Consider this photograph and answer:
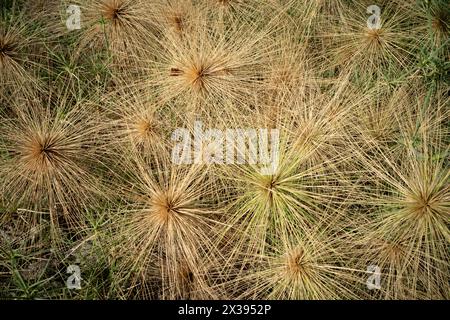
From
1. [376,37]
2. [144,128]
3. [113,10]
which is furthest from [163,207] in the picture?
[376,37]

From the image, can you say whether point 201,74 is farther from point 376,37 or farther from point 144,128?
point 376,37


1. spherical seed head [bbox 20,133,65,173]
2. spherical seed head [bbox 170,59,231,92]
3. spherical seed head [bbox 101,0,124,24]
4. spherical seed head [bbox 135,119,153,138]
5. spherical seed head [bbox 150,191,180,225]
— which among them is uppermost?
spherical seed head [bbox 101,0,124,24]

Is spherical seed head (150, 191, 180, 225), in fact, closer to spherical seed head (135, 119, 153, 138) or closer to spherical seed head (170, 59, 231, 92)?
spherical seed head (135, 119, 153, 138)

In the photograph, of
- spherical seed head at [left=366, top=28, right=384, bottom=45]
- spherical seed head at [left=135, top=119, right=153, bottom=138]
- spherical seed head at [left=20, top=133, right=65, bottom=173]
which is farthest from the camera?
spherical seed head at [left=366, top=28, right=384, bottom=45]

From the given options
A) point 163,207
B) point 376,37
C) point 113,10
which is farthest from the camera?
point 113,10

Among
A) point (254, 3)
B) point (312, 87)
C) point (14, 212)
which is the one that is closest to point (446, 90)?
point (312, 87)

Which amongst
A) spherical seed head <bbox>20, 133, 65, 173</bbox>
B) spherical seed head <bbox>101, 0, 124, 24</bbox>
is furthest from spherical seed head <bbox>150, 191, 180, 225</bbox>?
spherical seed head <bbox>101, 0, 124, 24</bbox>

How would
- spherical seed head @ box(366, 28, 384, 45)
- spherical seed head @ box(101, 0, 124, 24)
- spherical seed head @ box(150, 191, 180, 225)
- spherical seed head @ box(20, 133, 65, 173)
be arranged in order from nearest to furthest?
1. spherical seed head @ box(150, 191, 180, 225)
2. spherical seed head @ box(20, 133, 65, 173)
3. spherical seed head @ box(366, 28, 384, 45)
4. spherical seed head @ box(101, 0, 124, 24)

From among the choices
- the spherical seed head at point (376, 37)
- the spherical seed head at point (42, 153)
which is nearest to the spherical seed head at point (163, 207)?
the spherical seed head at point (42, 153)

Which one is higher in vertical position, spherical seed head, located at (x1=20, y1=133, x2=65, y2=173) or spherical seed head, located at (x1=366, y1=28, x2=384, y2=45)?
spherical seed head, located at (x1=366, y1=28, x2=384, y2=45)

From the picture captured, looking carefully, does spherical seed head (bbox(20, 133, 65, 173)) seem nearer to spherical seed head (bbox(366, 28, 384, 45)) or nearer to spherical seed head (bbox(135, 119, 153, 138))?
spherical seed head (bbox(135, 119, 153, 138))

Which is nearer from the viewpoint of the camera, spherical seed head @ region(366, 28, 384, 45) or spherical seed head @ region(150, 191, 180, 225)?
spherical seed head @ region(150, 191, 180, 225)

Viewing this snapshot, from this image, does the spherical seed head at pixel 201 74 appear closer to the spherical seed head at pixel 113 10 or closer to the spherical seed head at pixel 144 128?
the spherical seed head at pixel 144 128
